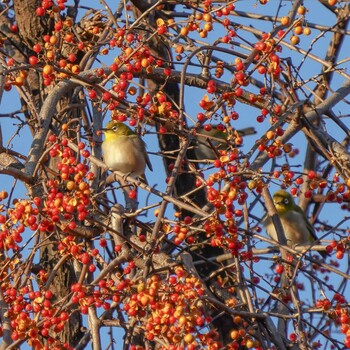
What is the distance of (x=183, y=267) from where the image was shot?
4.88 metres

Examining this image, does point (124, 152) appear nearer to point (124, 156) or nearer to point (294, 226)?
point (124, 156)

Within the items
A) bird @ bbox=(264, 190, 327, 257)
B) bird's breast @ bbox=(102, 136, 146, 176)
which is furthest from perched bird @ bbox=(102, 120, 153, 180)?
bird @ bbox=(264, 190, 327, 257)

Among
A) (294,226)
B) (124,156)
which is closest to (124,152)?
(124,156)

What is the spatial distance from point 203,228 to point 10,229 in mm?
1029

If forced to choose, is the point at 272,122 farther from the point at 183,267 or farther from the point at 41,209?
the point at 41,209

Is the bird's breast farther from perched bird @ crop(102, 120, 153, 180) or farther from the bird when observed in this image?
the bird

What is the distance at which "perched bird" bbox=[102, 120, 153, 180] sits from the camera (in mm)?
6895

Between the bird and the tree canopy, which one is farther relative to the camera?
the bird

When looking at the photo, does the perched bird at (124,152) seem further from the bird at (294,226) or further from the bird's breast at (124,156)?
the bird at (294,226)

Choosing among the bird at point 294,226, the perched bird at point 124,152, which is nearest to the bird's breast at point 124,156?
the perched bird at point 124,152

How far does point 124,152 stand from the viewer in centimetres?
689

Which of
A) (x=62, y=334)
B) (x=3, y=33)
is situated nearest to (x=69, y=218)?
(x=62, y=334)

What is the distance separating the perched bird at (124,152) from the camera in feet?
22.6

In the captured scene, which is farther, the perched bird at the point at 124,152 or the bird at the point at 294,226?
the bird at the point at 294,226
